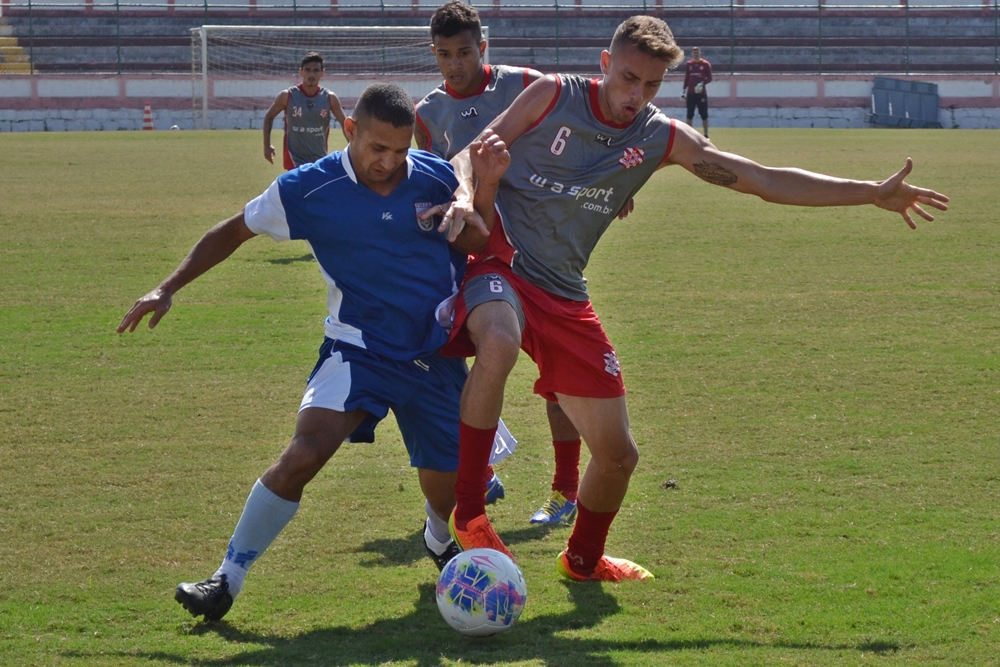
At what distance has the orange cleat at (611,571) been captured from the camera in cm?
438

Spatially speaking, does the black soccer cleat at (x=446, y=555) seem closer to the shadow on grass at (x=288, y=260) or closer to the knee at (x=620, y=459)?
the knee at (x=620, y=459)

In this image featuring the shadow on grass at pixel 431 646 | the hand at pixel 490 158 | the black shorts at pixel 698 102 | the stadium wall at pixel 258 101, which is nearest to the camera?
the shadow on grass at pixel 431 646

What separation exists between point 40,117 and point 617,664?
34378 mm

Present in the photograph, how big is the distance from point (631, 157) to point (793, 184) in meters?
0.61

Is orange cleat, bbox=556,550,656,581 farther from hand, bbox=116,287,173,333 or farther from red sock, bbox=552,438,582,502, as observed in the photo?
hand, bbox=116,287,173,333

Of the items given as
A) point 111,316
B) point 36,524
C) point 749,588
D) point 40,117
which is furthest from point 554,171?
point 40,117

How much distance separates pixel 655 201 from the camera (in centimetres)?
1741

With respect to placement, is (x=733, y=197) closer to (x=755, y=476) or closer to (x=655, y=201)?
(x=655, y=201)

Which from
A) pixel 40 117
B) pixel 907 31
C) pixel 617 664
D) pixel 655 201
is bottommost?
pixel 617 664

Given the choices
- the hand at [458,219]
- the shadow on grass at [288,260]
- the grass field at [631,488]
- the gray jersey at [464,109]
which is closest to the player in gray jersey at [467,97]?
the gray jersey at [464,109]

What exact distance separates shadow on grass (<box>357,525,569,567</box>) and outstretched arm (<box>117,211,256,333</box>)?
4.04ft

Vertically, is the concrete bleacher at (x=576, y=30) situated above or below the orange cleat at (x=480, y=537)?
above

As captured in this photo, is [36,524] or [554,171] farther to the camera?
[36,524]

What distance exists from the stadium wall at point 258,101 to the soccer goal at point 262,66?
0.18ft
